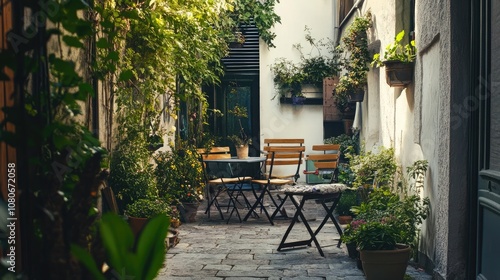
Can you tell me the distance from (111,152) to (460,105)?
3641 mm

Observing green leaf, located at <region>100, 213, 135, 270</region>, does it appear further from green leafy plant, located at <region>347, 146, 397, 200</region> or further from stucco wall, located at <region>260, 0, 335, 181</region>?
stucco wall, located at <region>260, 0, 335, 181</region>

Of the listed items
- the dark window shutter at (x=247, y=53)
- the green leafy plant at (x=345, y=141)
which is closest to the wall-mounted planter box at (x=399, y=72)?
the green leafy plant at (x=345, y=141)

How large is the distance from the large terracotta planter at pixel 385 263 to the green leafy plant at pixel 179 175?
10.2ft

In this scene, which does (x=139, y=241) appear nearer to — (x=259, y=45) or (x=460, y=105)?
(x=460, y=105)

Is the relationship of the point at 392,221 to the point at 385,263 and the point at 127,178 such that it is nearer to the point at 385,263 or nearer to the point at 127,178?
the point at 385,263

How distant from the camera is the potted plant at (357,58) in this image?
9.82m

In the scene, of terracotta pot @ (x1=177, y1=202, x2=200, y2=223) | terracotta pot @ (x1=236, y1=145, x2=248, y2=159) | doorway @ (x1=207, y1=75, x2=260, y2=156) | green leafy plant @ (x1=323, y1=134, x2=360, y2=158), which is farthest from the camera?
doorway @ (x1=207, y1=75, x2=260, y2=156)

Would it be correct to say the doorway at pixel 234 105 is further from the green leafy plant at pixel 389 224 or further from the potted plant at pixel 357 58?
the green leafy plant at pixel 389 224

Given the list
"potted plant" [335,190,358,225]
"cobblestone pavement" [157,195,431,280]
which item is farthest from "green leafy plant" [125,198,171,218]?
"potted plant" [335,190,358,225]

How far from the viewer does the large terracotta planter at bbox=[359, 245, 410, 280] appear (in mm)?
5117

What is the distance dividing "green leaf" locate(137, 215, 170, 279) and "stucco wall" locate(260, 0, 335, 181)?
11.9m

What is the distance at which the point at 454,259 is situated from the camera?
15.2 feet

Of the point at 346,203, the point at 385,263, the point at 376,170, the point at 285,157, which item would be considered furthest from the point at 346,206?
the point at 385,263

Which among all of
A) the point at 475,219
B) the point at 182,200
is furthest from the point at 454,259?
the point at 182,200
